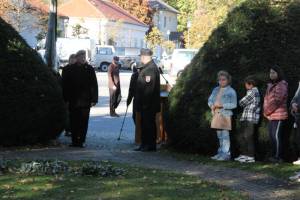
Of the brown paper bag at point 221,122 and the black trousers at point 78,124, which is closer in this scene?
the brown paper bag at point 221,122

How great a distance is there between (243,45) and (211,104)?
4.44ft

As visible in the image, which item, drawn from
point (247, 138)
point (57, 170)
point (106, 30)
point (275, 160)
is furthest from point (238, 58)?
point (106, 30)

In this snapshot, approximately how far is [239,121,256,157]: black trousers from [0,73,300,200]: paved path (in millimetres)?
850

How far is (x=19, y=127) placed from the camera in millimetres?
12094

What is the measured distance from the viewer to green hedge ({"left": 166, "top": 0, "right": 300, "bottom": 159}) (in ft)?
37.8

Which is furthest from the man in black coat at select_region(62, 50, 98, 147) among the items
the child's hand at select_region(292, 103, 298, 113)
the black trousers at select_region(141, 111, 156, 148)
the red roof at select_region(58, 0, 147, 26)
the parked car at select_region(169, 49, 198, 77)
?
the red roof at select_region(58, 0, 147, 26)

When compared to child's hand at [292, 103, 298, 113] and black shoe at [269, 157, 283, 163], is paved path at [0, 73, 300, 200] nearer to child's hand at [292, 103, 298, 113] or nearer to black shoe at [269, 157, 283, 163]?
black shoe at [269, 157, 283, 163]

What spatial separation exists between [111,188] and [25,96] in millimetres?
4369

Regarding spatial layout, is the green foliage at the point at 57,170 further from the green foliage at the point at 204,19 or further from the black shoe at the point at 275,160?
the green foliage at the point at 204,19

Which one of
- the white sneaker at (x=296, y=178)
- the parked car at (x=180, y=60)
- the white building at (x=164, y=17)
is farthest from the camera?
the white building at (x=164, y=17)

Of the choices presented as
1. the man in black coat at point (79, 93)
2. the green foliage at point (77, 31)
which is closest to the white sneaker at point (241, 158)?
the man in black coat at point (79, 93)

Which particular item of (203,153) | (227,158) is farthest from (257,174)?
(203,153)

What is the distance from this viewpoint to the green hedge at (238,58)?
11531mm

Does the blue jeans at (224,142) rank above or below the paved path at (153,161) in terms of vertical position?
above
